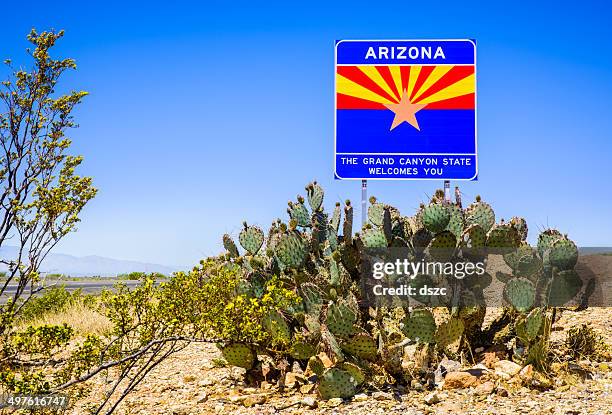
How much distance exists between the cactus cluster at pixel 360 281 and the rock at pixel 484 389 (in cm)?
59

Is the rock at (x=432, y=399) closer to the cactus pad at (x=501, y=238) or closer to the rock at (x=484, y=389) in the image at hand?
the rock at (x=484, y=389)

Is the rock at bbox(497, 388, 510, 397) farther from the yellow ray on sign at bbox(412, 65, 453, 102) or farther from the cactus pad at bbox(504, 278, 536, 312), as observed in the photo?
the yellow ray on sign at bbox(412, 65, 453, 102)

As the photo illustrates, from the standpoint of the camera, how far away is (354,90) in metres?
11.0

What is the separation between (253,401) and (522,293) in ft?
10.4

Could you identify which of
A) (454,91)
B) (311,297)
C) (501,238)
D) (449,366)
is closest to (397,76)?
(454,91)

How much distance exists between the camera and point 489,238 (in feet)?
23.5

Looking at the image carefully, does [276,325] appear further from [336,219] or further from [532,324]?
[532,324]

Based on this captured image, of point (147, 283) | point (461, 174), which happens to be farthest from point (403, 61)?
point (147, 283)

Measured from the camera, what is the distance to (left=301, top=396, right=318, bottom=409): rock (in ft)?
20.5

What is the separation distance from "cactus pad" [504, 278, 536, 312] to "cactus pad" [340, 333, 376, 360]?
173 cm

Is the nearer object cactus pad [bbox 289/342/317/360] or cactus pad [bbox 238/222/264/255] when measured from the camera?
cactus pad [bbox 289/342/317/360]

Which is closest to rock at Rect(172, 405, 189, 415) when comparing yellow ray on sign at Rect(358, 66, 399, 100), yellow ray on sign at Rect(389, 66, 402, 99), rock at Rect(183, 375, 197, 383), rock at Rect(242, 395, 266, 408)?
rock at Rect(242, 395, 266, 408)

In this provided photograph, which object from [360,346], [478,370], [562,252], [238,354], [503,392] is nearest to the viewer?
[503,392]

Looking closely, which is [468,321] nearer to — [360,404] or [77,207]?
[360,404]
